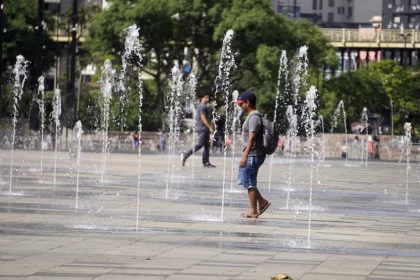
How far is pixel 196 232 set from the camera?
47.9 ft

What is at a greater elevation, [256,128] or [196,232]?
[256,128]

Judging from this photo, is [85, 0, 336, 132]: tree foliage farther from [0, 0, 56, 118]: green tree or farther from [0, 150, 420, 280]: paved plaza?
[0, 150, 420, 280]: paved plaza

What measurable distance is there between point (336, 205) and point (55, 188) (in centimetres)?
467

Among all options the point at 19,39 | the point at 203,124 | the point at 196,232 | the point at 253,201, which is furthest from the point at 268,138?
the point at 19,39

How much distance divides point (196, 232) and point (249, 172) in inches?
98.1

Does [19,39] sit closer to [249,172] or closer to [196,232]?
[249,172]

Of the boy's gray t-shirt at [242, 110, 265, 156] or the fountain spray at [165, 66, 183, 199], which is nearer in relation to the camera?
the boy's gray t-shirt at [242, 110, 265, 156]

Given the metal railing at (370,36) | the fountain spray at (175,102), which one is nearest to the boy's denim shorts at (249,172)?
the fountain spray at (175,102)

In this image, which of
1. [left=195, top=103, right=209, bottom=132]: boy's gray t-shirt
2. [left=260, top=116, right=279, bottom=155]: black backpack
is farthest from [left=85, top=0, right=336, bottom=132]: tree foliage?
[left=260, top=116, right=279, bottom=155]: black backpack

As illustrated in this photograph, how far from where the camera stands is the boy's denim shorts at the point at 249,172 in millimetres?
16969

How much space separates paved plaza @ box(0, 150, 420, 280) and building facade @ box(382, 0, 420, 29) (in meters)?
112

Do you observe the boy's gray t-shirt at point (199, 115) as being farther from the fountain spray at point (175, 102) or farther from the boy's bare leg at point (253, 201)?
the fountain spray at point (175, 102)

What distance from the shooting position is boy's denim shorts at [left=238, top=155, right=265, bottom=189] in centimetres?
1697

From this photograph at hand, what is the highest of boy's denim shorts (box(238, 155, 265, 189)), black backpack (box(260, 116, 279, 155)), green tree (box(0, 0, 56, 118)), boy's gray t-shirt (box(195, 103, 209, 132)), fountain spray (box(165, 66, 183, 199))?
green tree (box(0, 0, 56, 118))
